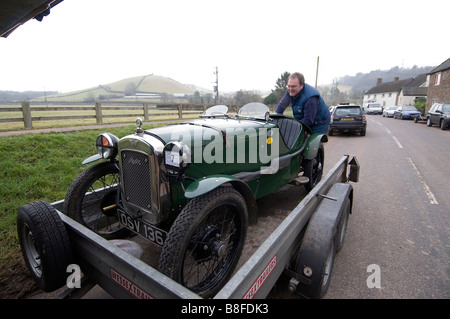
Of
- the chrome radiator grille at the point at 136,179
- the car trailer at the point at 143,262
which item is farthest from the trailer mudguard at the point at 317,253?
the chrome radiator grille at the point at 136,179

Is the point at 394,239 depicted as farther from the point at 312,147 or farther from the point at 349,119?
the point at 349,119

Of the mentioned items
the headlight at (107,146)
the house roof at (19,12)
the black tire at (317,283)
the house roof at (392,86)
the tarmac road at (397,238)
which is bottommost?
the tarmac road at (397,238)

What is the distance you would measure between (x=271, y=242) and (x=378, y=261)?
1.86 meters

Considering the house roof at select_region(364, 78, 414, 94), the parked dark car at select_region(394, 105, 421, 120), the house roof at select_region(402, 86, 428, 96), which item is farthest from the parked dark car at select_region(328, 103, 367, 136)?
the house roof at select_region(364, 78, 414, 94)

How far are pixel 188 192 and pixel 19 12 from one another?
4.14 meters

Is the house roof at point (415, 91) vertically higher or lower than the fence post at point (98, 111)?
higher

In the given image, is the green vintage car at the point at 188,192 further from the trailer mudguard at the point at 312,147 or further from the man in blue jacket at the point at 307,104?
the man in blue jacket at the point at 307,104

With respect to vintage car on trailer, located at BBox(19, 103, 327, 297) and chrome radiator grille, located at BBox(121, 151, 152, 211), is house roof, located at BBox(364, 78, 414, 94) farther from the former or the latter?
chrome radiator grille, located at BBox(121, 151, 152, 211)

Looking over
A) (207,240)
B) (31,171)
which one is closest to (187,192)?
(207,240)

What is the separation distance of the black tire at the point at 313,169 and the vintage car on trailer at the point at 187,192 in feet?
3.55

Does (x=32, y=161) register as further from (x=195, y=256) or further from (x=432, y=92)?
(x=432, y=92)

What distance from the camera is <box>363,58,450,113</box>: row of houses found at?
25.0 metres

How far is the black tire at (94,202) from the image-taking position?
2.60 metres

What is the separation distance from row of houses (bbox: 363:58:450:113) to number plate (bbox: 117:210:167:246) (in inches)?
1231
